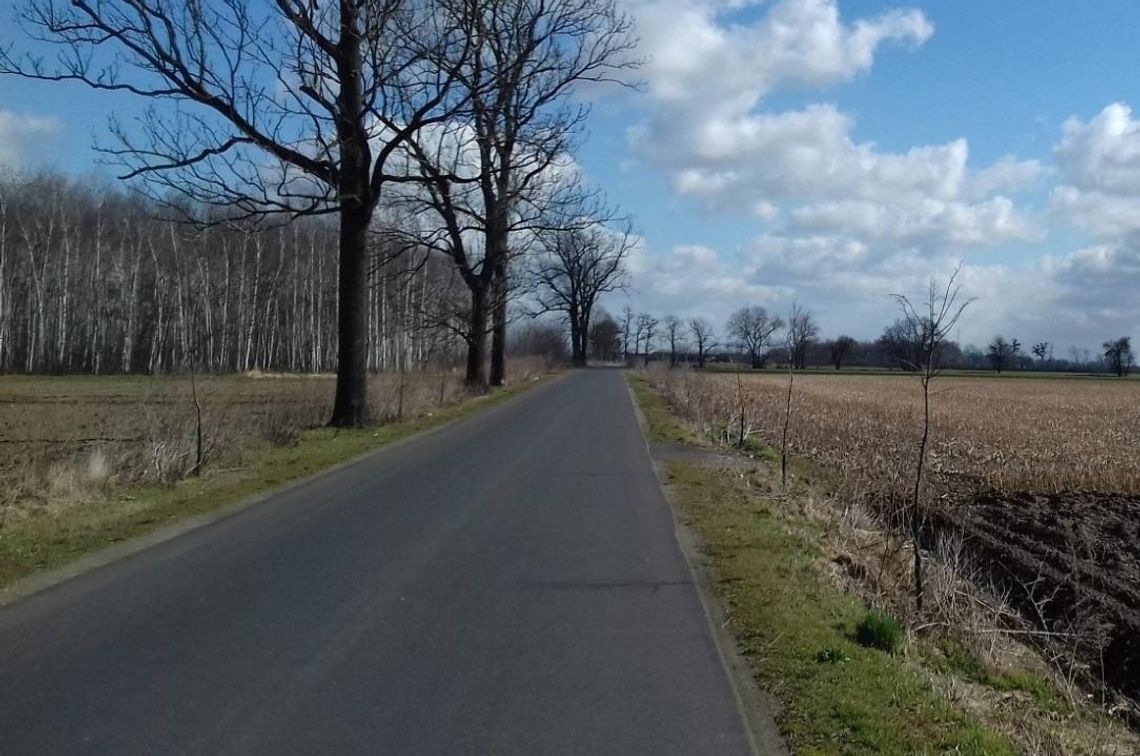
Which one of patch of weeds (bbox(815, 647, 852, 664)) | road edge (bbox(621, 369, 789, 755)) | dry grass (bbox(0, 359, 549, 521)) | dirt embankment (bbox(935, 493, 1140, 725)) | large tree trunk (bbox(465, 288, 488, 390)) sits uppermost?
large tree trunk (bbox(465, 288, 488, 390))

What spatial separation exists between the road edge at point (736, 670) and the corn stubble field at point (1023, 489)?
2978 mm

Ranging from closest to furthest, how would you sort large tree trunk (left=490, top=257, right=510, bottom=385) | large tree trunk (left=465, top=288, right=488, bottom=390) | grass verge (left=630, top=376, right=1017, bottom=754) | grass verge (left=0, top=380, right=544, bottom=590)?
1. grass verge (left=630, top=376, right=1017, bottom=754)
2. grass verge (left=0, top=380, right=544, bottom=590)
3. large tree trunk (left=465, top=288, right=488, bottom=390)
4. large tree trunk (left=490, top=257, right=510, bottom=385)

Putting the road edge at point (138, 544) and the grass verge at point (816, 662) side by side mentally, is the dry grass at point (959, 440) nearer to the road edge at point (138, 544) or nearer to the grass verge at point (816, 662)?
the grass verge at point (816, 662)

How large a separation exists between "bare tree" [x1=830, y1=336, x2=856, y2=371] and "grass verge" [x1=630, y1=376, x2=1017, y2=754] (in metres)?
120

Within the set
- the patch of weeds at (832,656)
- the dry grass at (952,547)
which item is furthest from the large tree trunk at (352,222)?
the patch of weeds at (832,656)

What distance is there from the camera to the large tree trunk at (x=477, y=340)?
40188mm

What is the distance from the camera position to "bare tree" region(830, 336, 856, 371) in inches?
5089

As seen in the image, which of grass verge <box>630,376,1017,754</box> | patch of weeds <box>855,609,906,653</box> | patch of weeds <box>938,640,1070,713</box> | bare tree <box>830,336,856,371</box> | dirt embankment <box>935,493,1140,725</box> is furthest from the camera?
bare tree <box>830,336,856,371</box>

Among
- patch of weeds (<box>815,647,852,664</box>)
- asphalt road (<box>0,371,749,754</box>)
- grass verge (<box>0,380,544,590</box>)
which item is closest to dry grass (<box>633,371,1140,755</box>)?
patch of weeds (<box>815,647,852,664</box>)

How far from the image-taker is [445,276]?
187 feet

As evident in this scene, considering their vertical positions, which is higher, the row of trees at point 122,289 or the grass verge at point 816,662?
the row of trees at point 122,289

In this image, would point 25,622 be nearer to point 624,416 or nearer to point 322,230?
point 624,416

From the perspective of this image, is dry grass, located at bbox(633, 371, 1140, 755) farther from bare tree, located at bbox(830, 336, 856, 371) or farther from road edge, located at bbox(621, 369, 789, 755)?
bare tree, located at bbox(830, 336, 856, 371)

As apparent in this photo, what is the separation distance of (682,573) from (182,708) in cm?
472
